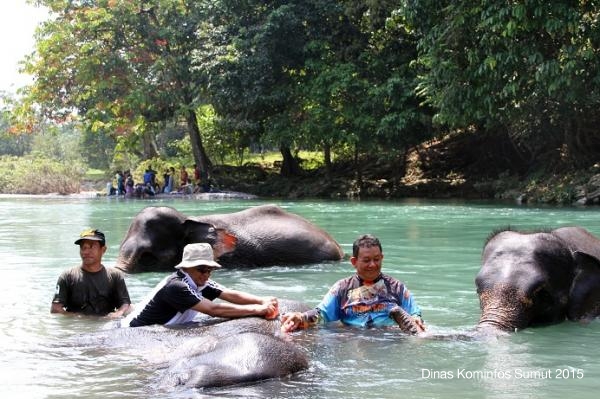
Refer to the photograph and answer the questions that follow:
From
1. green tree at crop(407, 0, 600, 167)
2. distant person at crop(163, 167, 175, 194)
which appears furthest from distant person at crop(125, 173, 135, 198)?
green tree at crop(407, 0, 600, 167)

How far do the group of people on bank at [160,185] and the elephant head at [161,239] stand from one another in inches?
852

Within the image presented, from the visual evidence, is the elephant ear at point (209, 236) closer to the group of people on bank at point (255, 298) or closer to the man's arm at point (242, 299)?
the group of people on bank at point (255, 298)

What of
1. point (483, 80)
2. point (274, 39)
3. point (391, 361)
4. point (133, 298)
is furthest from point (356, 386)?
point (274, 39)

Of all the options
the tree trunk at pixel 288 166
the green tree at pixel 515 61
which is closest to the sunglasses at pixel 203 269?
the green tree at pixel 515 61

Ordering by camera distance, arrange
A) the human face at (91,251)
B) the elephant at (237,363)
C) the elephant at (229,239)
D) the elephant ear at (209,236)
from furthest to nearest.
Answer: the elephant ear at (209,236), the elephant at (229,239), the human face at (91,251), the elephant at (237,363)

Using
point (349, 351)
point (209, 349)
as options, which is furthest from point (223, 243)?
point (209, 349)

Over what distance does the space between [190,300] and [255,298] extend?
61cm

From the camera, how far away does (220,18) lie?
3095 cm

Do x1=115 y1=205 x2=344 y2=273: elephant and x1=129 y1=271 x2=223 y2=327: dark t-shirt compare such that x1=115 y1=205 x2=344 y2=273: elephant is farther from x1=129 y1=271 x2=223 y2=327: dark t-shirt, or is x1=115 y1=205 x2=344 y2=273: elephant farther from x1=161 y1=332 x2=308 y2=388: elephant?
x1=161 y1=332 x2=308 y2=388: elephant

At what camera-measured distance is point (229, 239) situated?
10.6 metres

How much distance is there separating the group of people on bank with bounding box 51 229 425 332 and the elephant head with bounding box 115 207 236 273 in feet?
9.18

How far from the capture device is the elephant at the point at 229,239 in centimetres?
1004

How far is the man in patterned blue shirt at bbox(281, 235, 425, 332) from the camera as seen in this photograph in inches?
243

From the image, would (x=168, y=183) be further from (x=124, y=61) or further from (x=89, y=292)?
(x=89, y=292)
